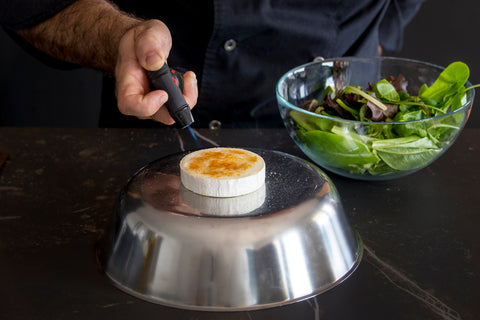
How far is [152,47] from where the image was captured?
29.2 inches

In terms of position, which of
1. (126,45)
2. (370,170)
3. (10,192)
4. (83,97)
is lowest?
(83,97)

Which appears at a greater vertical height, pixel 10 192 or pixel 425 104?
pixel 425 104

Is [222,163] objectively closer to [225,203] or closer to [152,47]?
[225,203]

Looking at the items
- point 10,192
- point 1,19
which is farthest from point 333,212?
point 1,19

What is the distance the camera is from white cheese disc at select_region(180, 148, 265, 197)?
643 mm

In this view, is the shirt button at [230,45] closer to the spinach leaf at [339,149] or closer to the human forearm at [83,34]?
the human forearm at [83,34]

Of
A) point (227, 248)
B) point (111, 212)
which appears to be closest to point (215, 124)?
Answer: point (111, 212)

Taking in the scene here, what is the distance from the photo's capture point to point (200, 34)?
3.72ft

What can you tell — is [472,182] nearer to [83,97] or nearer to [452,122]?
[452,122]

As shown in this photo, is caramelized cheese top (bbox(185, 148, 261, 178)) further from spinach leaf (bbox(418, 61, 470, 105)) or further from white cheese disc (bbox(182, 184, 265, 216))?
spinach leaf (bbox(418, 61, 470, 105))

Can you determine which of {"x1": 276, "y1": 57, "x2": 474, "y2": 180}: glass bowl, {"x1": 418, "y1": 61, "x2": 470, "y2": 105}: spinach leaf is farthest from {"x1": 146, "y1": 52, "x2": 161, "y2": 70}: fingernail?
{"x1": 418, "y1": 61, "x2": 470, "y2": 105}: spinach leaf

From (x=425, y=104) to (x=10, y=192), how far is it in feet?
2.24

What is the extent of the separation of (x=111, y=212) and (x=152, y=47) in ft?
0.79

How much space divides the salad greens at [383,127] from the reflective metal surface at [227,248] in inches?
5.6
